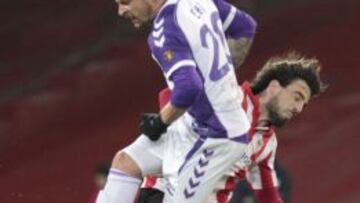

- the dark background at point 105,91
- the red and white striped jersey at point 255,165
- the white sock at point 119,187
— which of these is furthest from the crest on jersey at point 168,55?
the dark background at point 105,91

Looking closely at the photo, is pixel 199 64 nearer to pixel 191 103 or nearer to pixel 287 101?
pixel 191 103

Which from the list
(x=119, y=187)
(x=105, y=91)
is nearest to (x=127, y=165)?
(x=119, y=187)

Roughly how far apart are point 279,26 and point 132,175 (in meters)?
5.74

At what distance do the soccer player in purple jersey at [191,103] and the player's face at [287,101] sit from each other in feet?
0.74

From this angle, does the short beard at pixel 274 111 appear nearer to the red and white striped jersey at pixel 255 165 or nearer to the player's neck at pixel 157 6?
the red and white striped jersey at pixel 255 165

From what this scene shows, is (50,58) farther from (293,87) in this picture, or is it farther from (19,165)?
(293,87)

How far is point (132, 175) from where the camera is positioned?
6.42m

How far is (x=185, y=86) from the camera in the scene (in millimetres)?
6000

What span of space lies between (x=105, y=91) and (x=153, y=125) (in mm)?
5595

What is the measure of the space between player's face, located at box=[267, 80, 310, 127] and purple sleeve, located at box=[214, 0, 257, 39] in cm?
28

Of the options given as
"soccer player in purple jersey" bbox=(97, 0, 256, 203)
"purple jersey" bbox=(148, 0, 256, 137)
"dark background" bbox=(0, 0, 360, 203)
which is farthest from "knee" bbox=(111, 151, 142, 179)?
"dark background" bbox=(0, 0, 360, 203)

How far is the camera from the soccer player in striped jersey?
6.51 m

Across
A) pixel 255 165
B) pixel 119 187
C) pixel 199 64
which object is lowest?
pixel 255 165

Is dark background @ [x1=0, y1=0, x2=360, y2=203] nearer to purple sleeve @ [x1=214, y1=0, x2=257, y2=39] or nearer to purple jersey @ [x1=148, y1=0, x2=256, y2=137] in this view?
purple sleeve @ [x1=214, y1=0, x2=257, y2=39]
